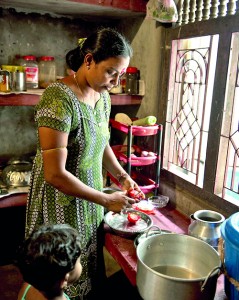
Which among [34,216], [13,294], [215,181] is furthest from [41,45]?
[13,294]

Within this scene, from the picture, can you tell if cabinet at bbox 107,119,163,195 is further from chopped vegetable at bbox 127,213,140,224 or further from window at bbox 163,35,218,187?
chopped vegetable at bbox 127,213,140,224

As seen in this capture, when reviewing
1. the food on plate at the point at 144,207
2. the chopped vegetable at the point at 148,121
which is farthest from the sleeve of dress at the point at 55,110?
the food on plate at the point at 144,207

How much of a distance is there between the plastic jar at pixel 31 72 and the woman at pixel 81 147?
0.80 meters

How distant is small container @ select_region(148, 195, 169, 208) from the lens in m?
2.11

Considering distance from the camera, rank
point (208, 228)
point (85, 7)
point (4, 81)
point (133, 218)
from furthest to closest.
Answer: point (85, 7)
point (4, 81)
point (133, 218)
point (208, 228)

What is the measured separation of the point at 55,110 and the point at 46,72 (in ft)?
4.18

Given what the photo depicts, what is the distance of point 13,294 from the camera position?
7.23ft

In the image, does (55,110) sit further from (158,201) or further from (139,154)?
(158,201)

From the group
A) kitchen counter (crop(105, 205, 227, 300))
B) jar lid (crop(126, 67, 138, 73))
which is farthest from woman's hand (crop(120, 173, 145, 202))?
jar lid (crop(126, 67, 138, 73))

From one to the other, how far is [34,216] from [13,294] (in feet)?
3.39

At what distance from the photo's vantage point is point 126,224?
5.74 feet

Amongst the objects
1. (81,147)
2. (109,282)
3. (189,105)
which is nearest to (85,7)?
(189,105)

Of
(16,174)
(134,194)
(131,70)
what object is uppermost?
(131,70)

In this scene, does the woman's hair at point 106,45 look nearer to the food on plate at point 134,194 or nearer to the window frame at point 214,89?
the window frame at point 214,89
